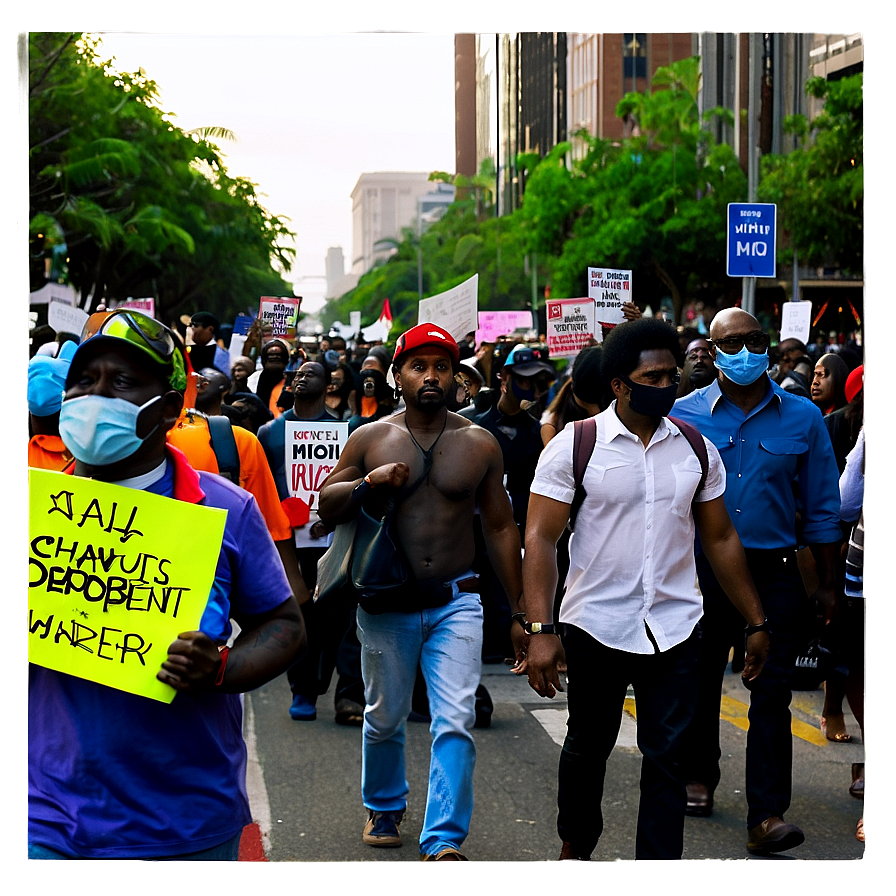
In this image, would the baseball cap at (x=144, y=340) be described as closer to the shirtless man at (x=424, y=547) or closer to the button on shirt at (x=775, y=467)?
the shirtless man at (x=424, y=547)

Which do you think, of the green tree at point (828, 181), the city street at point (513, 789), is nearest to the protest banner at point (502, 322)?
the green tree at point (828, 181)

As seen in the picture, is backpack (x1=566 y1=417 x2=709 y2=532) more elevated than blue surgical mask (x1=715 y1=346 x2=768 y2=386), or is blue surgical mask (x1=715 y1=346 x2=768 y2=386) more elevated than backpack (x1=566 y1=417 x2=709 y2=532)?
blue surgical mask (x1=715 y1=346 x2=768 y2=386)

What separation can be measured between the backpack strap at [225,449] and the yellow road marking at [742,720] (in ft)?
9.43

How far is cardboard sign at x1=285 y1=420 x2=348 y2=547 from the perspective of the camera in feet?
26.9

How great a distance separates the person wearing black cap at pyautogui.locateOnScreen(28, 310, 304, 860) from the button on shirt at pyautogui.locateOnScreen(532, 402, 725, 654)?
196cm

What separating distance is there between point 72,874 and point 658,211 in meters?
46.0

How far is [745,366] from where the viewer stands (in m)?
5.91

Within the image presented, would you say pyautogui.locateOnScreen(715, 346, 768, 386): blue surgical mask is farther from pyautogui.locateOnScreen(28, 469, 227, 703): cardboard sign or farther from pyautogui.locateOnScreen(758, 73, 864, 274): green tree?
pyautogui.locateOnScreen(758, 73, 864, 274): green tree

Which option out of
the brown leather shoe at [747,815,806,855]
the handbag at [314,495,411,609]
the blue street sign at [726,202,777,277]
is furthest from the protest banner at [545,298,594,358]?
the brown leather shoe at [747,815,806,855]

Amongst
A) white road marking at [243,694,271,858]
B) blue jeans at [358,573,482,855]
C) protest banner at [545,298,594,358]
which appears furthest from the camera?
protest banner at [545,298,594,358]

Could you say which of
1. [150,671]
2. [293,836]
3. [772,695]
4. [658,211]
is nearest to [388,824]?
[293,836]

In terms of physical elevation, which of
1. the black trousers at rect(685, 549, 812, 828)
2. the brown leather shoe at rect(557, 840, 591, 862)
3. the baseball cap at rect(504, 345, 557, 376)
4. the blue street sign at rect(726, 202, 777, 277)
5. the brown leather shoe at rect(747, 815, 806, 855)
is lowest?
the brown leather shoe at rect(747, 815, 806, 855)

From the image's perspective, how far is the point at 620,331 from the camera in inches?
195

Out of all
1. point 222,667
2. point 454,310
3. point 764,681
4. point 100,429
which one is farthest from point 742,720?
point 100,429
